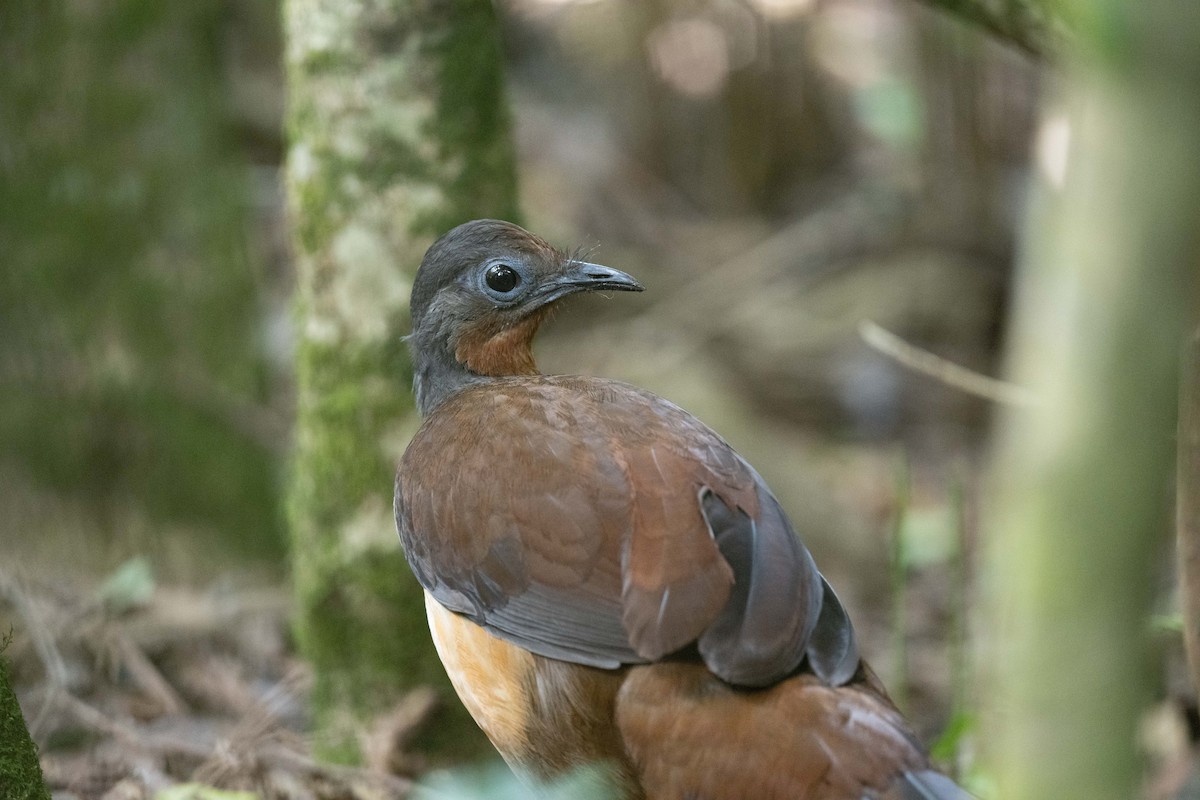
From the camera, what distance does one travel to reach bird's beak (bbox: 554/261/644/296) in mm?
3414

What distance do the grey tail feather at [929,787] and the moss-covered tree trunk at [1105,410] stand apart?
31.6 inches

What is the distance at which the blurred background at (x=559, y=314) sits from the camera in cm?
446

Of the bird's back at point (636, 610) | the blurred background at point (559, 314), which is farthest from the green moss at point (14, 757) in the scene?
the bird's back at point (636, 610)

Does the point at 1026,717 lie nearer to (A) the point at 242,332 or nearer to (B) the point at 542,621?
(B) the point at 542,621

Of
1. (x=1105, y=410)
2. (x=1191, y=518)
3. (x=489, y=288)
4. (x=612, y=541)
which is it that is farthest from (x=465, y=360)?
(x=1105, y=410)

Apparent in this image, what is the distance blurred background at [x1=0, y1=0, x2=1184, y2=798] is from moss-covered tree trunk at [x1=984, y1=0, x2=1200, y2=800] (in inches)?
71.5

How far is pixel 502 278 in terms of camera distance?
11.4 feet

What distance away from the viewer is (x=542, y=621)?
8.89ft

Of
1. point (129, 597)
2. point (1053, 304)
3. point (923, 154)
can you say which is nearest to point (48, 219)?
point (129, 597)

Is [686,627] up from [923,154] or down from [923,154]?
down

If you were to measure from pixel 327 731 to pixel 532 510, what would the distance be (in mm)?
1436

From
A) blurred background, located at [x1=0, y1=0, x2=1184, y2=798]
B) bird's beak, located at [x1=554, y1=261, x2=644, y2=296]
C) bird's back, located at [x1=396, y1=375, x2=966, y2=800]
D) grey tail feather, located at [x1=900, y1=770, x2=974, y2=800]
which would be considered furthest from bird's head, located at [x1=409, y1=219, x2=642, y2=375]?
grey tail feather, located at [x1=900, y1=770, x2=974, y2=800]

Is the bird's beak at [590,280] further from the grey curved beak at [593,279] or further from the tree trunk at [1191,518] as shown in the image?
the tree trunk at [1191,518]

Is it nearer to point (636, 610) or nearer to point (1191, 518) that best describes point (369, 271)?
point (636, 610)
